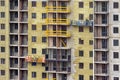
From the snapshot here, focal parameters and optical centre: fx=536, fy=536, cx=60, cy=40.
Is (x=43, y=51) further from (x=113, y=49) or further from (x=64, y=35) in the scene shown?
(x=113, y=49)

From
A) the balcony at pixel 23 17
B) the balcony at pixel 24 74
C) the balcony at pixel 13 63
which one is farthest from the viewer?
the balcony at pixel 24 74

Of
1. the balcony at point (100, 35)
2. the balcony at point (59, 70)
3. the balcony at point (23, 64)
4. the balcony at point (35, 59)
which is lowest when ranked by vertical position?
the balcony at point (59, 70)

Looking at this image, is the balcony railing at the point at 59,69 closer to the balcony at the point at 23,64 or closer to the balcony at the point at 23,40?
the balcony at the point at 23,64

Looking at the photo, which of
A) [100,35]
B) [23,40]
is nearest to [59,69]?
[23,40]

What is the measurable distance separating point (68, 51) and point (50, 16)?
17.3ft

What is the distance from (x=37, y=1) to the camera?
237ft

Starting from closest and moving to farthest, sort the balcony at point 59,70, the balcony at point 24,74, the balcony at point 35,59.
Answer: the balcony at point 59,70 < the balcony at point 35,59 < the balcony at point 24,74

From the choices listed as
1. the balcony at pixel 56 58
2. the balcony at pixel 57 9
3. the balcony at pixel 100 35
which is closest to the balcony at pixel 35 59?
the balcony at pixel 56 58

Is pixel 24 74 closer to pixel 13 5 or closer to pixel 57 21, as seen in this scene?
pixel 57 21

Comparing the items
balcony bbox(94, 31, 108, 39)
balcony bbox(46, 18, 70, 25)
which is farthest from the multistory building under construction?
balcony bbox(94, 31, 108, 39)

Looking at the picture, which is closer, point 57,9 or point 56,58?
point 57,9

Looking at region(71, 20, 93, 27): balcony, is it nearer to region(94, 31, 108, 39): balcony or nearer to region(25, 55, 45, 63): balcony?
region(94, 31, 108, 39): balcony

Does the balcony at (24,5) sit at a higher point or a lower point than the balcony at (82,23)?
higher

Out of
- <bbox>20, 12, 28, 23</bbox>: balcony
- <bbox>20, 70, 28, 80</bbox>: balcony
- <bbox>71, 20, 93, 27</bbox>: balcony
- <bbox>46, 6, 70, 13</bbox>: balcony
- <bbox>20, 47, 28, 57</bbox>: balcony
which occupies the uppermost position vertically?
<bbox>46, 6, 70, 13</bbox>: balcony
